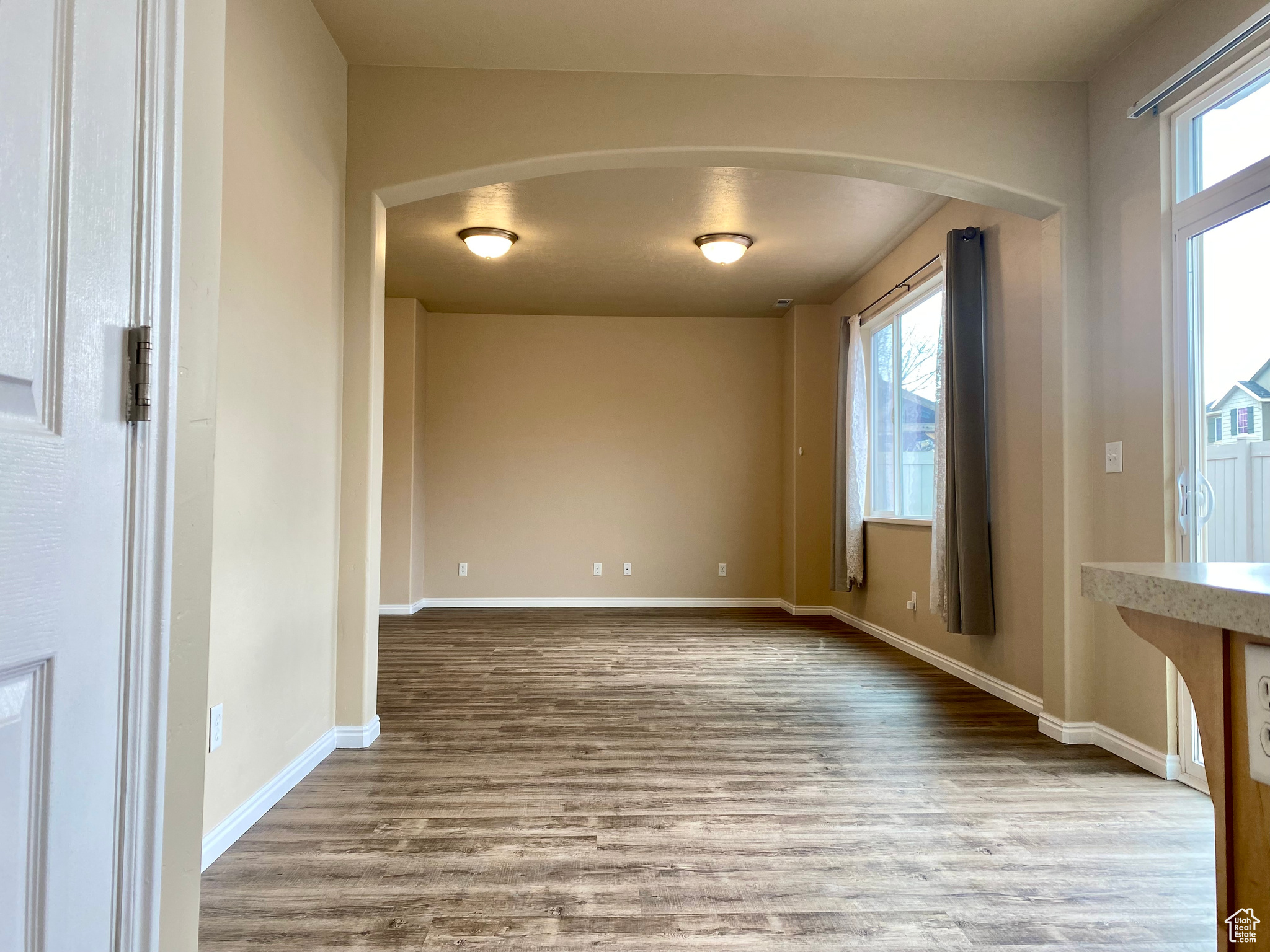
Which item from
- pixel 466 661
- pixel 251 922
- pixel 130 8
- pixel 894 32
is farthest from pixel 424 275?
pixel 130 8

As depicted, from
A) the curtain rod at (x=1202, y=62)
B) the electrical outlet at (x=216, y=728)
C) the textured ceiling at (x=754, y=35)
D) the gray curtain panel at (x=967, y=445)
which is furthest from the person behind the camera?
the gray curtain panel at (x=967, y=445)

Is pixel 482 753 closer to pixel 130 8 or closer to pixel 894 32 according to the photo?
pixel 130 8

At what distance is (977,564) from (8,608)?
13.6 ft

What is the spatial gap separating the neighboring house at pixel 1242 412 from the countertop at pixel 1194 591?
1.81m

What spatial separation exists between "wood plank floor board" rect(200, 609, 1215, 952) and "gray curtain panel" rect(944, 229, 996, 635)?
0.51 metres

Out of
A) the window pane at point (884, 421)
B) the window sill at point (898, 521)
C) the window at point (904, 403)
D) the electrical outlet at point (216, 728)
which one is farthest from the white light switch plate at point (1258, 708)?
the window pane at point (884, 421)

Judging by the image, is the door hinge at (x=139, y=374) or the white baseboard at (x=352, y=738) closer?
the door hinge at (x=139, y=374)

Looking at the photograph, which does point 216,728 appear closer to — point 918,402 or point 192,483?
point 192,483

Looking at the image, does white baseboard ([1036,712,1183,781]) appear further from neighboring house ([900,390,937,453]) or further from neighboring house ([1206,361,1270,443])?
neighboring house ([900,390,937,453])

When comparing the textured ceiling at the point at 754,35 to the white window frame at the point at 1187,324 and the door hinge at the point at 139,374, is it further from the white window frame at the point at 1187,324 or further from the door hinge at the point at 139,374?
the door hinge at the point at 139,374

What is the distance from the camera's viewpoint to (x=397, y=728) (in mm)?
3395

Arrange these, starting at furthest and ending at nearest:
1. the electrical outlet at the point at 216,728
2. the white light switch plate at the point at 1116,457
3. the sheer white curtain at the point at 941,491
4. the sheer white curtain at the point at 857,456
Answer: the sheer white curtain at the point at 857,456, the sheer white curtain at the point at 941,491, the white light switch plate at the point at 1116,457, the electrical outlet at the point at 216,728

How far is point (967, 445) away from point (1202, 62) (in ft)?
6.51

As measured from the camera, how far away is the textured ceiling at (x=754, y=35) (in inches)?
109
